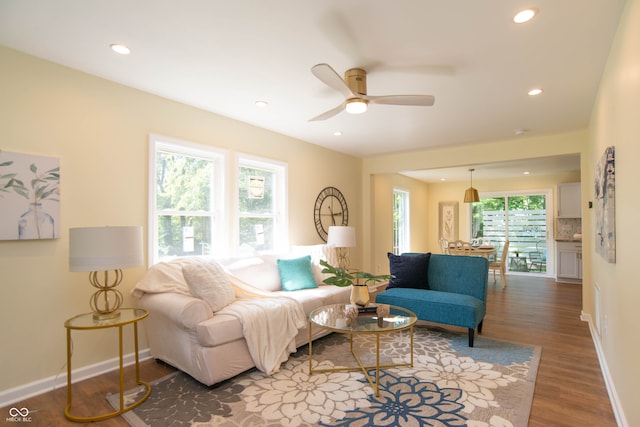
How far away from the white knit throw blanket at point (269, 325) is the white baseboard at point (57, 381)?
1121 mm

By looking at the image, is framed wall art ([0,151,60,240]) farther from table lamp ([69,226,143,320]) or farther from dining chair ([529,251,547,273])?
dining chair ([529,251,547,273])

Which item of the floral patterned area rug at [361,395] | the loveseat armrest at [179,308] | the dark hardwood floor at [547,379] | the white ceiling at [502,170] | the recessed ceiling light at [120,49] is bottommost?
the dark hardwood floor at [547,379]

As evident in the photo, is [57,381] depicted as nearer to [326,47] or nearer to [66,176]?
[66,176]

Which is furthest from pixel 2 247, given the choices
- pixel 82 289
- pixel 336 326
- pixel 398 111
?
pixel 398 111

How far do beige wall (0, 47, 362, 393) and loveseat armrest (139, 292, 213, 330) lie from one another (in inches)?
18.0

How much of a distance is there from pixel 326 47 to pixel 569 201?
298 inches

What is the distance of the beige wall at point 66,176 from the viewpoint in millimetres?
2473

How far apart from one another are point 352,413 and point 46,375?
2390mm

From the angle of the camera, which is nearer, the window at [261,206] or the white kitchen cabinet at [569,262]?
the window at [261,206]

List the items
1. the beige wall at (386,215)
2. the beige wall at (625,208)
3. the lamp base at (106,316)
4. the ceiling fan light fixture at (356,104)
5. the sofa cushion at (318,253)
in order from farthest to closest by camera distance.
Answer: the beige wall at (386,215) → the sofa cushion at (318,253) → the ceiling fan light fixture at (356,104) → the lamp base at (106,316) → the beige wall at (625,208)

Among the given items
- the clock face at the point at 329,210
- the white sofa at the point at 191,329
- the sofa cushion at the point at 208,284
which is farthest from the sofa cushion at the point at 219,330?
the clock face at the point at 329,210

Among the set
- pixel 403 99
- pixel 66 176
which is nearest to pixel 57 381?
pixel 66 176

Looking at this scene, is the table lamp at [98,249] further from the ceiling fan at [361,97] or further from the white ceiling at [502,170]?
the white ceiling at [502,170]

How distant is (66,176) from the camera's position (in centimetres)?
274
